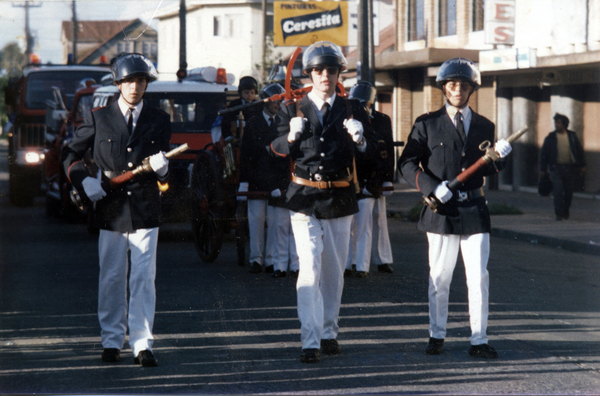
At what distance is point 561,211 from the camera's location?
14102mm

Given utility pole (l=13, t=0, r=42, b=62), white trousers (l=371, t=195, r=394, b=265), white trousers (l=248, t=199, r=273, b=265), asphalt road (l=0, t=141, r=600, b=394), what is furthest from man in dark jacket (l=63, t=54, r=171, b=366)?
white trousers (l=371, t=195, r=394, b=265)

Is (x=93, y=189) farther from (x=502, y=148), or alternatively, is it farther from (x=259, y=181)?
(x=259, y=181)

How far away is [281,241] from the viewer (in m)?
9.06

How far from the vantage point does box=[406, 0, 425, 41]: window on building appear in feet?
78.1

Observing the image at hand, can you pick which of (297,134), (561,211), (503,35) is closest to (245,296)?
(297,134)

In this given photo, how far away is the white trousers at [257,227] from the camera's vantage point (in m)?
9.27

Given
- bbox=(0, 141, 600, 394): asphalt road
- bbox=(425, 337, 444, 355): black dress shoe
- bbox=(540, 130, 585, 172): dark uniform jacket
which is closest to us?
bbox=(0, 141, 600, 394): asphalt road

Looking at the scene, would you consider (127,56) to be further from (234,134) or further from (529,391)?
(234,134)

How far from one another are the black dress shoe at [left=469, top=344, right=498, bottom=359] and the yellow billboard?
583cm

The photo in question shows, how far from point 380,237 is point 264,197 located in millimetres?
1309

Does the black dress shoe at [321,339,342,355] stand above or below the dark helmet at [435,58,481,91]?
below

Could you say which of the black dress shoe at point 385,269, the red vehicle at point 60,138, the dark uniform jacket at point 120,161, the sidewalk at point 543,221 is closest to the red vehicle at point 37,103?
the red vehicle at point 60,138

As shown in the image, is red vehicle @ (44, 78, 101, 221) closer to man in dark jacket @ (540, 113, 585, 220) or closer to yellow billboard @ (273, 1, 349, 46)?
yellow billboard @ (273, 1, 349, 46)

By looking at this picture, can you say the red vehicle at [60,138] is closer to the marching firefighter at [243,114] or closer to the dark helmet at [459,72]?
the marching firefighter at [243,114]
